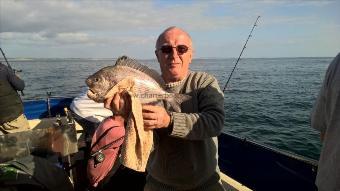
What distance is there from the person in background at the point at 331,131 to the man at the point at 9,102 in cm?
713

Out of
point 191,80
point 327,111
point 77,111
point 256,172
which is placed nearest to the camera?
point 327,111

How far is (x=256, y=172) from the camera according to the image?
19.6 feet

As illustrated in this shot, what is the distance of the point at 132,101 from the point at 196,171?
3.83 ft

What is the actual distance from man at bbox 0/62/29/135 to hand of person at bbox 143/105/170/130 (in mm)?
5983

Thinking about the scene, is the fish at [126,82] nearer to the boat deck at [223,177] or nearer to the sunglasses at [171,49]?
the sunglasses at [171,49]

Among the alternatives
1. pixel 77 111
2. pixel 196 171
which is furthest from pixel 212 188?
pixel 77 111

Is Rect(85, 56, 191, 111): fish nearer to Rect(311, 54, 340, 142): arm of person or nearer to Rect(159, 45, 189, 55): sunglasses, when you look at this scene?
Rect(159, 45, 189, 55): sunglasses

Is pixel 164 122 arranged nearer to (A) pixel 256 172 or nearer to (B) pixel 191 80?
(B) pixel 191 80

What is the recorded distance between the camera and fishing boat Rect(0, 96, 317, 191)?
496cm

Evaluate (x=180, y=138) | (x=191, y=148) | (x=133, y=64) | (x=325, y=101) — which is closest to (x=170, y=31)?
(x=133, y=64)

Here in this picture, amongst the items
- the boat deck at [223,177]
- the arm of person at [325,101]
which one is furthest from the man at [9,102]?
the arm of person at [325,101]

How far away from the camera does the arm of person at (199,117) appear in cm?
273

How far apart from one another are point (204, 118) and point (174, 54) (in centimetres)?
72

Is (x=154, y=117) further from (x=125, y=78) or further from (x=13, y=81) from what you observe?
(x=13, y=81)
